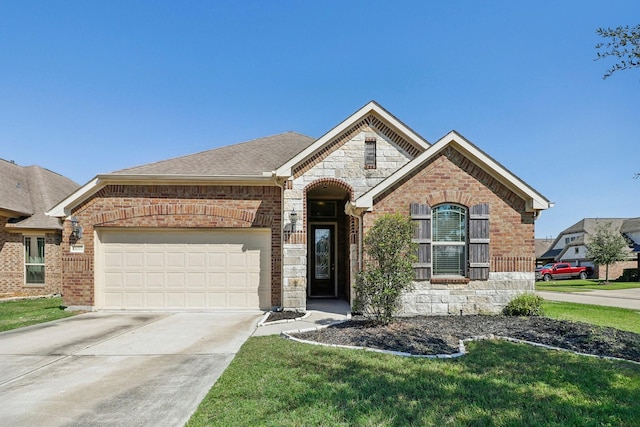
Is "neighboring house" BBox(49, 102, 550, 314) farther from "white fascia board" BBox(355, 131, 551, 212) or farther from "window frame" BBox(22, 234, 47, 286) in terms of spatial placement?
"window frame" BBox(22, 234, 47, 286)

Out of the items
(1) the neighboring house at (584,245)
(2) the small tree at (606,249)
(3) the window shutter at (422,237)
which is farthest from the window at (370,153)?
(1) the neighboring house at (584,245)

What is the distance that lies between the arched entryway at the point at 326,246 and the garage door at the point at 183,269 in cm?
284

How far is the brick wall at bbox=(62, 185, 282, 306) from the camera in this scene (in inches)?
409

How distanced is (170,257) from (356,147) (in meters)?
6.58

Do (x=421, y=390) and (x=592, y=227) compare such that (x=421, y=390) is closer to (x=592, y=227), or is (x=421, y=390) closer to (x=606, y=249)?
(x=606, y=249)

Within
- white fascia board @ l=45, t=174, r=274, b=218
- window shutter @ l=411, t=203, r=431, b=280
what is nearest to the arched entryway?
white fascia board @ l=45, t=174, r=274, b=218

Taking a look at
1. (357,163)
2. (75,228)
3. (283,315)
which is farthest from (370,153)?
(75,228)

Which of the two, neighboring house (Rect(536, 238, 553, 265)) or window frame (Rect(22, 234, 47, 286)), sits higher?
window frame (Rect(22, 234, 47, 286))

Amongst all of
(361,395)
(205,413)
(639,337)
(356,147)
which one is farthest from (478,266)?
(205,413)

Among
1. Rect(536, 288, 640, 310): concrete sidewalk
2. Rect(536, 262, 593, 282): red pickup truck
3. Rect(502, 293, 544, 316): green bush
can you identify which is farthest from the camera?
Rect(536, 262, 593, 282): red pickup truck

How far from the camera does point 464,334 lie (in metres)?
6.97

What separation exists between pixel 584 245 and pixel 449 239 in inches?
1339

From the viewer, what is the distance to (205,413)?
3.79 meters

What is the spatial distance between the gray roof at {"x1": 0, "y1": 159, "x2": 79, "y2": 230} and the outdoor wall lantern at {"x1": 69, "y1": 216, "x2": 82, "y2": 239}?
14.5 ft
